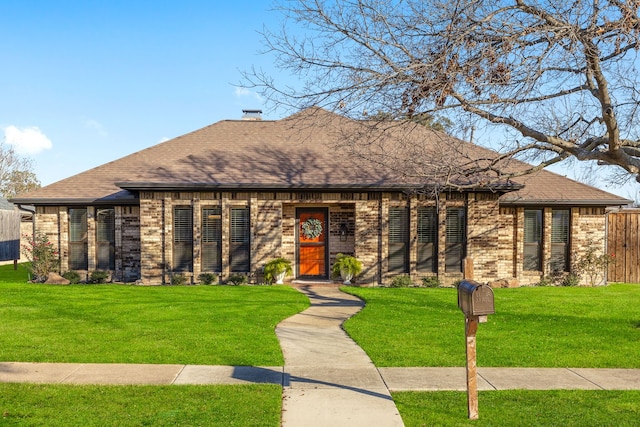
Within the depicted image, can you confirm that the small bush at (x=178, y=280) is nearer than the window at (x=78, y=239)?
Yes

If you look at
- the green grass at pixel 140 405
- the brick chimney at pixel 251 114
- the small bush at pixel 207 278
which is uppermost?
the brick chimney at pixel 251 114

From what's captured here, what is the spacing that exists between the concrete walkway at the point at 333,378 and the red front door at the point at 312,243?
8.82 metres

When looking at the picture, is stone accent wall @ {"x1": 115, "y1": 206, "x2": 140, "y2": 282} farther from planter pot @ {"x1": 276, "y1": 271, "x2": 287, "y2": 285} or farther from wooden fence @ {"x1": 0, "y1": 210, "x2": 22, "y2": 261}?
wooden fence @ {"x1": 0, "y1": 210, "x2": 22, "y2": 261}

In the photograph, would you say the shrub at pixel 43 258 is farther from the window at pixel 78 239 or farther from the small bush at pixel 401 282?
the small bush at pixel 401 282

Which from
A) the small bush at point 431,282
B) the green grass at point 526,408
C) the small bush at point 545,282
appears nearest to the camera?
the green grass at point 526,408

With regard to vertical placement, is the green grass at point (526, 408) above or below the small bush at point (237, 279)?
above

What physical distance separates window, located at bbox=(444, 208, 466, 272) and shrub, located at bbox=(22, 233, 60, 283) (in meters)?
12.1

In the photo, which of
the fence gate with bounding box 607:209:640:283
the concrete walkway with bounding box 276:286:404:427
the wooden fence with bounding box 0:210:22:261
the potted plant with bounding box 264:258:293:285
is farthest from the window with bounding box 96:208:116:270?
the fence gate with bounding box 607:209:640:283

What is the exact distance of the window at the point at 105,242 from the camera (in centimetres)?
1648

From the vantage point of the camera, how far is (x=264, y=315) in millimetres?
10047

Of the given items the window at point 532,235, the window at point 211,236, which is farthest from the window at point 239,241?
the window at point 532,235

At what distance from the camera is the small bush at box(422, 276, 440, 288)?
1521cm

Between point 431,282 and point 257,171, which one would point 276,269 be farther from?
point 431,282

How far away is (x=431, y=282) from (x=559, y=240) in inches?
187
